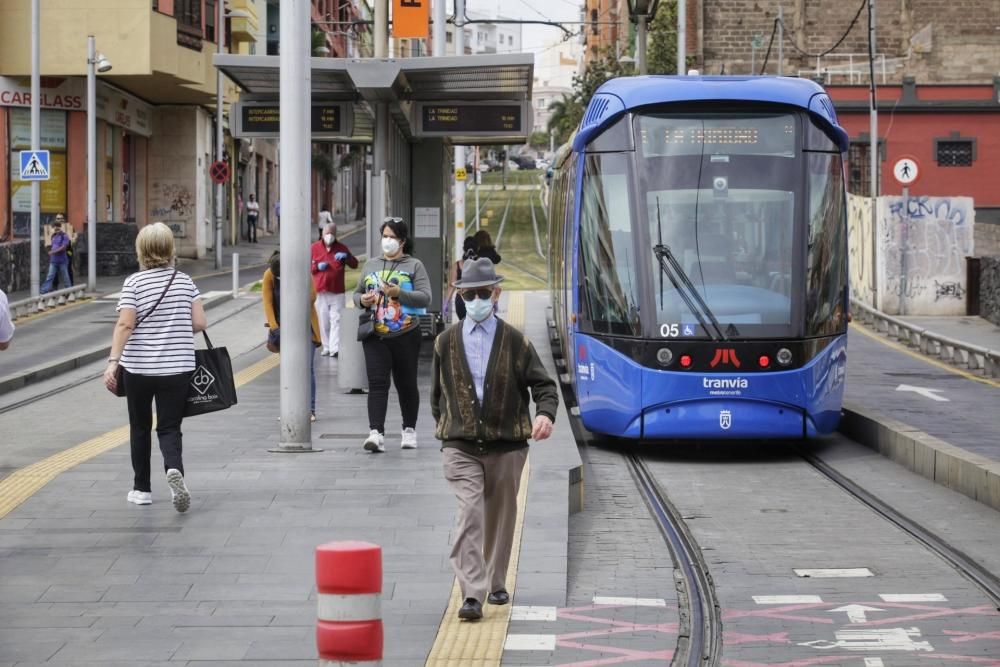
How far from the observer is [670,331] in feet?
46.5

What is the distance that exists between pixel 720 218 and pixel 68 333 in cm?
1570

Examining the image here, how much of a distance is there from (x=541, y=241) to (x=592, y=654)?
2127 inches

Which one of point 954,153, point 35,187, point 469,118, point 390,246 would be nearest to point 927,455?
point 390,246

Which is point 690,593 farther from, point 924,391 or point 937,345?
point 937,345

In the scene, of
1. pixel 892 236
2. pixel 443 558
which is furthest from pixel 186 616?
pixel 892 236

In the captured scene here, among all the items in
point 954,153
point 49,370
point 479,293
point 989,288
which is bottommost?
point 49,370

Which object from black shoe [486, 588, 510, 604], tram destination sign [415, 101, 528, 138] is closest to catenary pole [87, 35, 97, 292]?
tram destination sign [415, 101, 528, 138]

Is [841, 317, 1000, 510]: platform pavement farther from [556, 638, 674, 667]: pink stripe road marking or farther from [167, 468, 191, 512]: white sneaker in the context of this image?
[167, 468, 191, 512]: white sneaker

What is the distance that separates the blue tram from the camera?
46.3 ft

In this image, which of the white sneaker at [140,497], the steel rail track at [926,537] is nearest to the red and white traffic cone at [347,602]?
the steel rail track at [926,537]

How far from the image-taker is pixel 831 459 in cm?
1466

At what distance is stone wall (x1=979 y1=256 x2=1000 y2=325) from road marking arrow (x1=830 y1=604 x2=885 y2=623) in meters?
26.7

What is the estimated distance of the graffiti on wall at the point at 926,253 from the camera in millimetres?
35688

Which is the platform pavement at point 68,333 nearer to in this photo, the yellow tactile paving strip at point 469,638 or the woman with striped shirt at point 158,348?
the woman with striped shirt at point 158,348
